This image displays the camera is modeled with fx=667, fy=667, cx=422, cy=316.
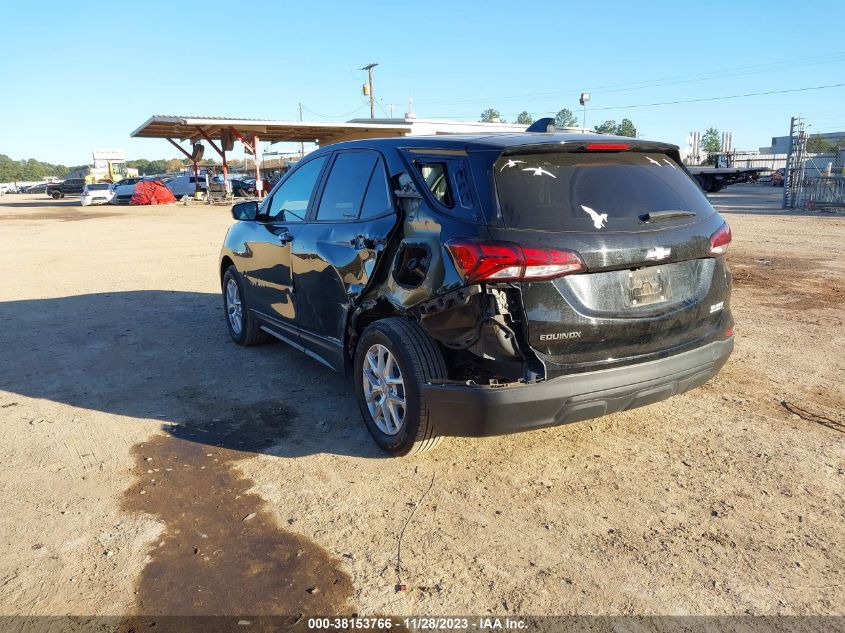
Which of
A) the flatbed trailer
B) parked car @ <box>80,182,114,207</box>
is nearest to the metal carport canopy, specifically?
parked car @ <box>80,182,114,207</box>

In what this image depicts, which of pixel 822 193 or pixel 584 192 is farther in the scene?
Result: pixel 822 193

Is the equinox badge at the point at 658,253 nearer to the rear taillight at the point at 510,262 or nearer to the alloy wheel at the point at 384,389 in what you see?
the rear taillight at the point at 510,262

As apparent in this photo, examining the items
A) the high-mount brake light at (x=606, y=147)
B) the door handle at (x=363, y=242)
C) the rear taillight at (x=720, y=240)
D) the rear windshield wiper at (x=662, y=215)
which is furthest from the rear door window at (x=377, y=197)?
the rear taillight at (x=720, y=240)

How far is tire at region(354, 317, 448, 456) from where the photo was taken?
133 inches

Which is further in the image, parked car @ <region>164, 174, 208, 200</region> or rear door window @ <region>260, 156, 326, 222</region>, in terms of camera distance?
parked car @ <region>164, 174, 208, 200</region>

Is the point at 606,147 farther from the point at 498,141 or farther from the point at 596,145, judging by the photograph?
the point at 498,141

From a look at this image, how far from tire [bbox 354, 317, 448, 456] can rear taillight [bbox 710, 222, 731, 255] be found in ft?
5.27

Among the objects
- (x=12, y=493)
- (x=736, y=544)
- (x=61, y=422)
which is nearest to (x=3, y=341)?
(x=61, y=422)

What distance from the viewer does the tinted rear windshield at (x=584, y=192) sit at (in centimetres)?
319

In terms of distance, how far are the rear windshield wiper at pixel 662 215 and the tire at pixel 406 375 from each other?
4.12 ft

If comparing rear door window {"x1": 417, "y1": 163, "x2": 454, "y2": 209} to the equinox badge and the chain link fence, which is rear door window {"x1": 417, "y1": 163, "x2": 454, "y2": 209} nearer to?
the equinox badge

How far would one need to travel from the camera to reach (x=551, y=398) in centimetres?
313

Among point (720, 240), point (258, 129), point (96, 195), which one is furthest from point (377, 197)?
point (96, 195)

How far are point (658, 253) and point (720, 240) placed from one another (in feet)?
1.95
